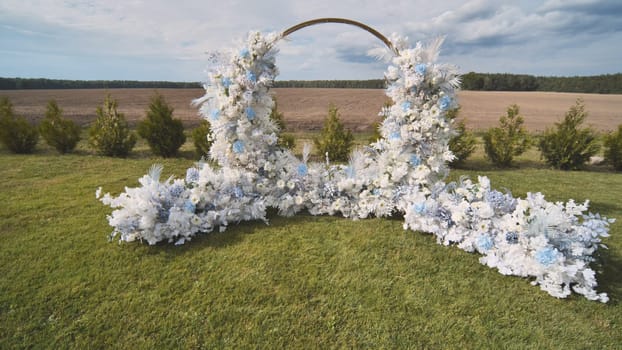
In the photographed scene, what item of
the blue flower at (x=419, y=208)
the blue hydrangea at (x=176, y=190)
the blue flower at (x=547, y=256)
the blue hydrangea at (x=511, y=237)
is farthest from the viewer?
the blue hydrangea at (x=176, y=190)

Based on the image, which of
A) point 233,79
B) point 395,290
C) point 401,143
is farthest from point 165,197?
point 401,143

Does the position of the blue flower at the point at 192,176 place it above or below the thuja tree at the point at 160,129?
below

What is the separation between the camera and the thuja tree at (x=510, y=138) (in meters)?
8.21

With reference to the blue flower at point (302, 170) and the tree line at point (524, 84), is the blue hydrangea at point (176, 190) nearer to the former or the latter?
the blue flower at point (302, 170)

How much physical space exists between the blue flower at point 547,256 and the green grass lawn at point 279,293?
30cm

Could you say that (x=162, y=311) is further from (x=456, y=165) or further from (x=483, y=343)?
(x=456, y=165)

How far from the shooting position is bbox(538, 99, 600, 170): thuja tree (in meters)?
8.12

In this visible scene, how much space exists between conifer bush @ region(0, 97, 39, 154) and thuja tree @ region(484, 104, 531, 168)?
12.6 meters

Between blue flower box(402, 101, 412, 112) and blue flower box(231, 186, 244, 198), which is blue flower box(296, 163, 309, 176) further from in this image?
blue flower box(402, 101, 412, 112)

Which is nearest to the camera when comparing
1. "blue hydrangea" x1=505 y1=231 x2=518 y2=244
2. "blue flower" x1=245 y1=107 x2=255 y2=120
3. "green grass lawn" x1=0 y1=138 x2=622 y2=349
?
"green grass lawn" x1=0 y1=138 x2=622 y2=349

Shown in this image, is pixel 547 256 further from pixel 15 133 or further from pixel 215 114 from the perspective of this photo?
pixel 15 133

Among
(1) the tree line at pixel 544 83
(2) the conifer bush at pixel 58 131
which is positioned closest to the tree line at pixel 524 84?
(1) the tree line at pixel 544 83

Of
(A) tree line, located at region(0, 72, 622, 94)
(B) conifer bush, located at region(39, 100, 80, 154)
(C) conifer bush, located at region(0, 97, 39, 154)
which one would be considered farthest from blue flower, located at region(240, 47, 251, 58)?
(A) tree line, located at region(0, 72, 622, 94)

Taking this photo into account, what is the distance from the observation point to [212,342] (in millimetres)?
2490
